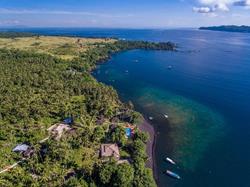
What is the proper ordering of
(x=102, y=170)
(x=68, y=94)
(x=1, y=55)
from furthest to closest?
(x=1, y=55) → (x=68, y=94) → (x=102, y=170)

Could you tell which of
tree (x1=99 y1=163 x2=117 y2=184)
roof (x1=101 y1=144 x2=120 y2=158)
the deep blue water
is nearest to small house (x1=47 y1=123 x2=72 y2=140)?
roof (x1=101 y1=144 x2=120 y2=158)

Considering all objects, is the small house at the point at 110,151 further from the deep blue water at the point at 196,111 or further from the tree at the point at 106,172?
the deep blue water at the point at 196,111

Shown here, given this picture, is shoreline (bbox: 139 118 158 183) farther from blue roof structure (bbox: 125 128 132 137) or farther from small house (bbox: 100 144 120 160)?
small house (bbox: 100 144 120 160)

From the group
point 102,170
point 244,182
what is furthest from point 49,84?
point 244,182

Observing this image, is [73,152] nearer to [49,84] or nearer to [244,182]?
[244,182]

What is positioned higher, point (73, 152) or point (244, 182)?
point (73, 152)

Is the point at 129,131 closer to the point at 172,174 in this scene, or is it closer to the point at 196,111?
the point at 172,174

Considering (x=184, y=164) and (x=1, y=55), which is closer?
(x=184, y=164)
